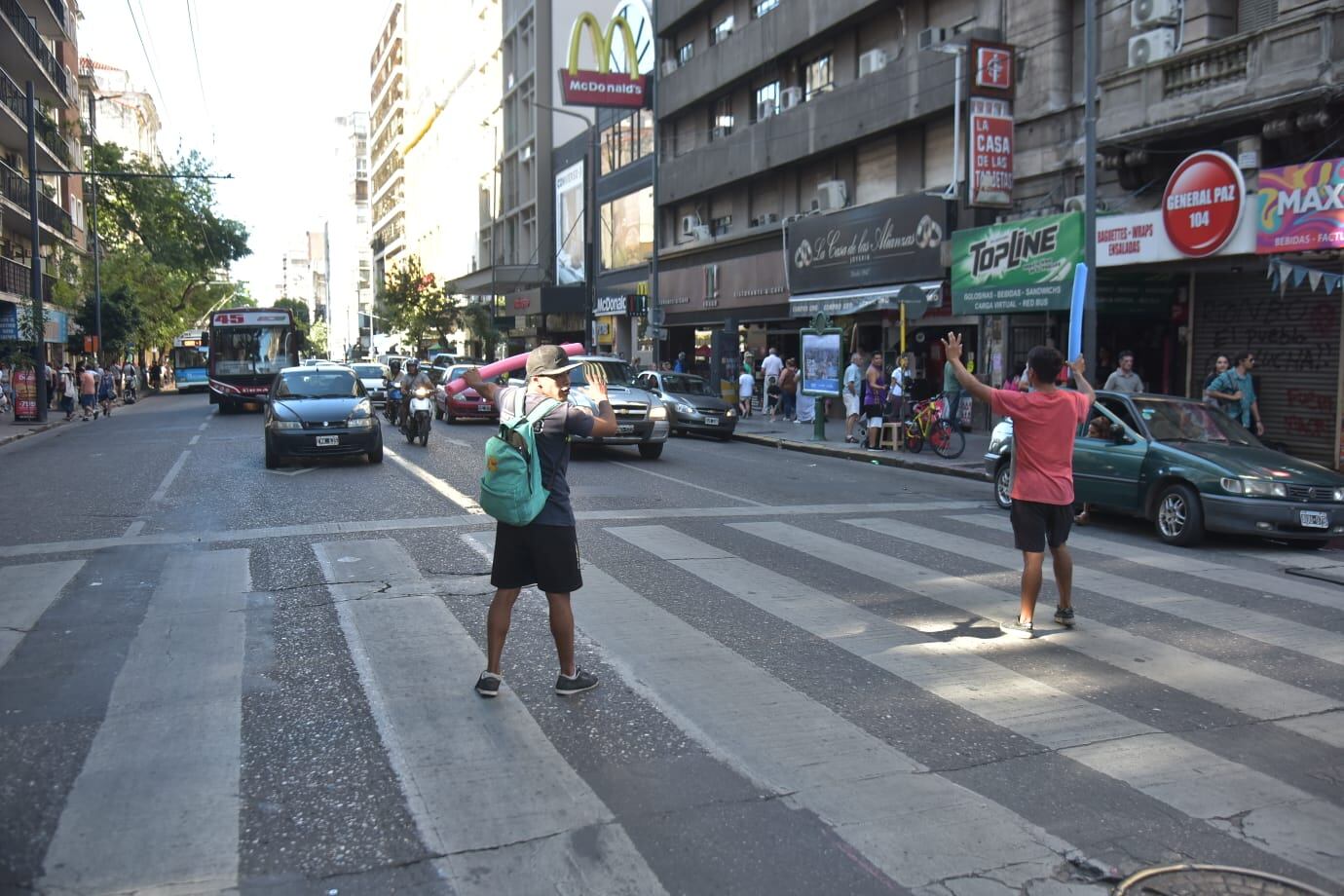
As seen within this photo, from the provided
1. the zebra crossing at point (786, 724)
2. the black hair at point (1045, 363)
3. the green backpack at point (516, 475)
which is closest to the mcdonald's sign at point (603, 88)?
the zebra crossing at point (786, 724)

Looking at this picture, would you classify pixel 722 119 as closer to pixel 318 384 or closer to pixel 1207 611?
pixel 318 384

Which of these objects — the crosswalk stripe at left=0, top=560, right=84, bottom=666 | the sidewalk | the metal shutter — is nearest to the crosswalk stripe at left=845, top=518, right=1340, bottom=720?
the crosswalk stripe at left=0, top=560, right=84, bottom=666

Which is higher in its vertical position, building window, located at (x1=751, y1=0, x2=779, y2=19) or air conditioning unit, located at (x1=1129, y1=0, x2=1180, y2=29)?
building window, located at (x1=751, y1=0, x2=779, y2=19)

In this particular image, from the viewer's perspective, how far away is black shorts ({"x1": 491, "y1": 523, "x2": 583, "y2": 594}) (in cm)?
535

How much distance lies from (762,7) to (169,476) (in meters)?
24.3

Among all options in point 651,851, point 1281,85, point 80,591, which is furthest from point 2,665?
point 1281,85

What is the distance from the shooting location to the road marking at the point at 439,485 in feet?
40.5

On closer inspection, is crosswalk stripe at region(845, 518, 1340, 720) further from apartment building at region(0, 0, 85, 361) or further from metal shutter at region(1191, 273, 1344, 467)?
apartment building at region(0, 0, 85, 361)

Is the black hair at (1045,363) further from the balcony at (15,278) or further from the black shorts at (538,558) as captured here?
the balcony at (15,278)

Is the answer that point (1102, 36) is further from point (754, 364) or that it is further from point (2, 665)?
point (2, 665)

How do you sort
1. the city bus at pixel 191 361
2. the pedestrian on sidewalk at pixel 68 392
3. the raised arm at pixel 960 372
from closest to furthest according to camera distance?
1. the raised arm at pixel 960 372
2. the pedestrian on sidewalk at pixel 68 392
3. the city bus at pixel 191 361

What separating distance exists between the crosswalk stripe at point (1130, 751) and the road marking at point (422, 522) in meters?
4.61

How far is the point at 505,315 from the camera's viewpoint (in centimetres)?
5762

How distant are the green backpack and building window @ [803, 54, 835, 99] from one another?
26.3m
